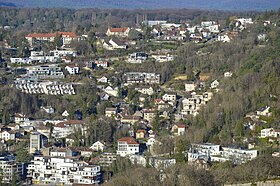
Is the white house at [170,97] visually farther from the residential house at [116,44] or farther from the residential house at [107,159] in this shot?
the residential house at [116,44]

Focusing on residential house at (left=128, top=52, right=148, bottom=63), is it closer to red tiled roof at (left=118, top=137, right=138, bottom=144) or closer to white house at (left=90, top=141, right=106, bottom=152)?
red tiled roof at (left=118, top=137, right=138, bottom=144)

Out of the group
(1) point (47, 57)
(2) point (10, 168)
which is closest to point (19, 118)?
(2) point (10, 168)

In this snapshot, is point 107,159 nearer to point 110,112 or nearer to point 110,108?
point 110,112

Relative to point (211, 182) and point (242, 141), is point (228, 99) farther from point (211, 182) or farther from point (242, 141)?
point (211, 182)

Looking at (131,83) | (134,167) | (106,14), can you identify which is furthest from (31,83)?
(106,14)

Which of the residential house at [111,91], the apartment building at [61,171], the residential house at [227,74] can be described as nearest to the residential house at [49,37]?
the residential house at [111,91]

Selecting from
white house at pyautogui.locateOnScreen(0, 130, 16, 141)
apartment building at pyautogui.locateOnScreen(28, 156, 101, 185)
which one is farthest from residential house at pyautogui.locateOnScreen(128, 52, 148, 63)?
apartment building at pyautogui.locateOnScreen(28, 156, 101, 185)
